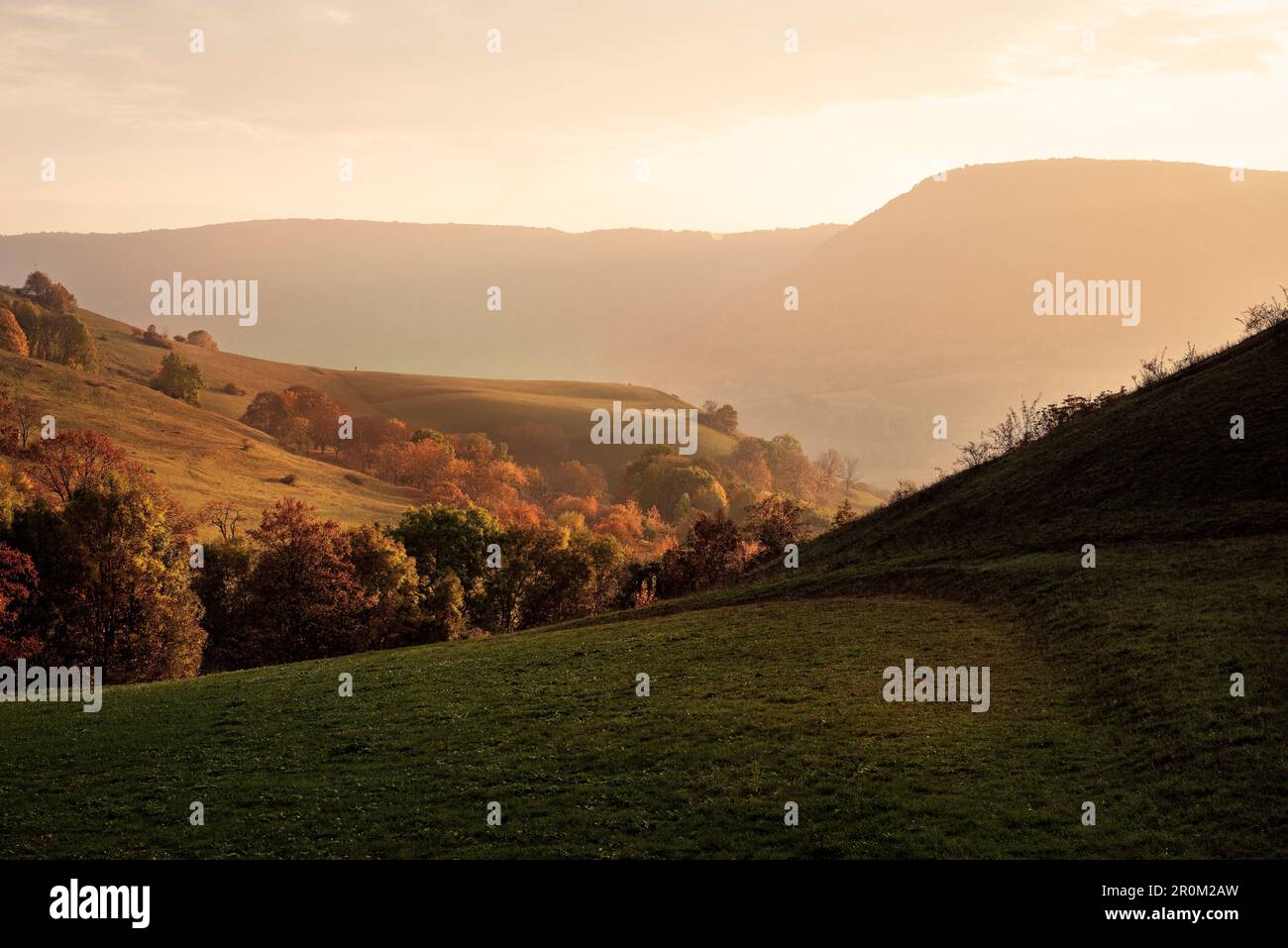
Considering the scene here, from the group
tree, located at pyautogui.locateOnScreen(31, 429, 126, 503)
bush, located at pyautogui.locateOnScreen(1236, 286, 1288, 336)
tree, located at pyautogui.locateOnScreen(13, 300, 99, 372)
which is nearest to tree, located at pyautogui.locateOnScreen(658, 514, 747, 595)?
bush, located at pyautogui.locateOnScreen(1236, 286, 1288, 336)

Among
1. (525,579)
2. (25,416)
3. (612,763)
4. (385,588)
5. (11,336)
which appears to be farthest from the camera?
(11,336)

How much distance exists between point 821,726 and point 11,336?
628ft

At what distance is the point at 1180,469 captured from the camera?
156 feet

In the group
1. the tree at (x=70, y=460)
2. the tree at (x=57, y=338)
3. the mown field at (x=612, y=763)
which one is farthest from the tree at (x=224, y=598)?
the tree at (x=57, y=338)

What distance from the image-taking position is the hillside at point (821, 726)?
20.3 meters

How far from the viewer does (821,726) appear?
27.3 metres

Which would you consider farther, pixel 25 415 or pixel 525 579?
pixel 25 415

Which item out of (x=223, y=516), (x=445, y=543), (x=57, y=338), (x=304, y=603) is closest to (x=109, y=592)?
(x=304, y=603)

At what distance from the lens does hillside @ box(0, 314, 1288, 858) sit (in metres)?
20.3

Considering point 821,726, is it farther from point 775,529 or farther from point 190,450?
point 190,450

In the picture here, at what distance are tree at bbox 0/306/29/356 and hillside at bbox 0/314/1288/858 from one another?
523ft

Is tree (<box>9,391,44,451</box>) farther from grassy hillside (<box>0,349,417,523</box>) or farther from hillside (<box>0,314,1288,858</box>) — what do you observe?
hillside (<box>0,314,1288,858</box>)

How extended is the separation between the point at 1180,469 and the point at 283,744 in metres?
41.7

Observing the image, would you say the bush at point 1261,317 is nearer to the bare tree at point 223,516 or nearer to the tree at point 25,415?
the bare tree at point 223,516
